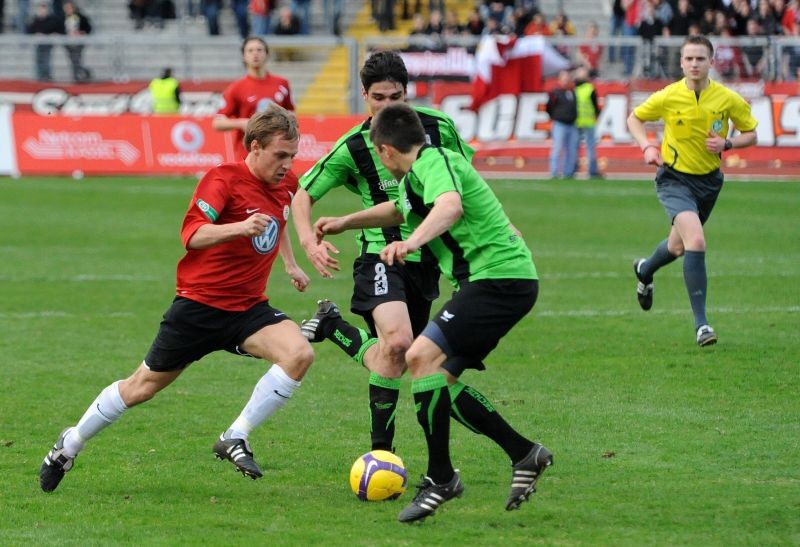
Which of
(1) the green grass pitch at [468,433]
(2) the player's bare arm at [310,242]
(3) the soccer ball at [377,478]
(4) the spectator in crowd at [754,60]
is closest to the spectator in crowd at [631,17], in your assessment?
(4) the spectator in crowd at [754,60]

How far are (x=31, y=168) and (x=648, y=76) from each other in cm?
1298

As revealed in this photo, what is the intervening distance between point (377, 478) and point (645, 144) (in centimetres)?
503

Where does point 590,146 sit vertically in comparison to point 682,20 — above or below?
below

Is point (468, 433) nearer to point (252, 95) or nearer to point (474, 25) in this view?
point (252, 95)

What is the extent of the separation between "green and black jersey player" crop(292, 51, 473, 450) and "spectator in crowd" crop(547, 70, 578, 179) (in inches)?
690

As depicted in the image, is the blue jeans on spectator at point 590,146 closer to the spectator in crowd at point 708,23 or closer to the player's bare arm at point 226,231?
the spectator in crowd at point 708,23

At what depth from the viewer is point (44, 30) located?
32250 mm

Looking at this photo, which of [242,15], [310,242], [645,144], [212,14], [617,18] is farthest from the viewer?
[242,15]

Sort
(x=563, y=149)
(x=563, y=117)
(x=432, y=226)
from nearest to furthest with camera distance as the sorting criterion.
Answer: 1. (x=432, y=226)
2. (x=563, y=117)
3. (x=563, y=149)

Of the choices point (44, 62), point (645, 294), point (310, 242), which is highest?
point (310, 242)

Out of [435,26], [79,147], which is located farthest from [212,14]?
[79,147]

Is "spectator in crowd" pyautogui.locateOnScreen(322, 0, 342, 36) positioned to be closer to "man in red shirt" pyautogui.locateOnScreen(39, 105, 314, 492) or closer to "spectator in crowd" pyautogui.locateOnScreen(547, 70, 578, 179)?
"spectator in crowd" pyautogui.locateOnScreen(547, 70, 578, 179)

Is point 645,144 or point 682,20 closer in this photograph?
point 645,144

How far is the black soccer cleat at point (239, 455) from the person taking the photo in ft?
21.4
